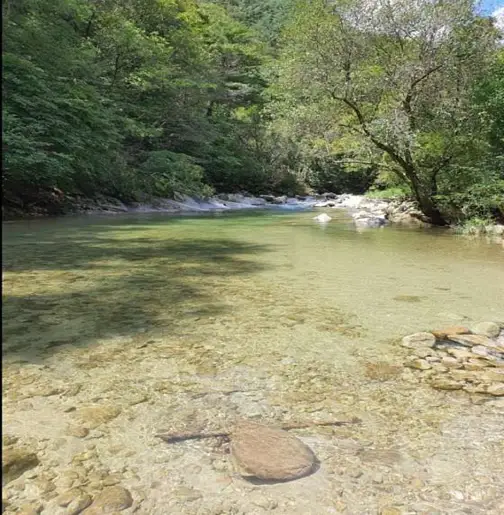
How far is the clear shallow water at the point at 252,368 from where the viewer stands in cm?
191

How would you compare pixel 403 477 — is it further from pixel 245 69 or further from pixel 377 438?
pixel 245 69

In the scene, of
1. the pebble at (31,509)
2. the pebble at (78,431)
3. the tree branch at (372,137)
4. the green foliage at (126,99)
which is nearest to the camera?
the pebble at (31,509)

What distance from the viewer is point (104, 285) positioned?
5191 millimetres

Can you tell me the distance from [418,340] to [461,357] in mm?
356

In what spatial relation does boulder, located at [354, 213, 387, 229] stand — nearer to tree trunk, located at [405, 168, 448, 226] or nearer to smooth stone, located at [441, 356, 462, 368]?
tree trunk, located at [405, 168, 448, 226]

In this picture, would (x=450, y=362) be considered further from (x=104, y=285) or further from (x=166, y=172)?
(x=166, y=172)

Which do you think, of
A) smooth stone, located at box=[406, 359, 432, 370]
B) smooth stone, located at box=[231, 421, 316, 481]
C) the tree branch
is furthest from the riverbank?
smooth stone, located at box=[231, 421, 316, 481]

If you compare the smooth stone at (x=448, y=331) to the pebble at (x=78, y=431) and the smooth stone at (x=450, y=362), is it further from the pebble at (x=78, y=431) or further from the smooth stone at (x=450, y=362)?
the pebble at (x=78, y=431)

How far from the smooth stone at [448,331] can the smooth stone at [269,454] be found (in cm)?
191

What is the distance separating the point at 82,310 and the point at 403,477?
3052 millimetres

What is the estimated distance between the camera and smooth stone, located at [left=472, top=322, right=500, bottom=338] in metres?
3.74

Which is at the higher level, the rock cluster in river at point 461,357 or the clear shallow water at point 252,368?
the rock cluster in river at point 461,357

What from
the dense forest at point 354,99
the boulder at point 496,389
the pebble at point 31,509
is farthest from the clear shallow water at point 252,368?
the dense forest at point 354,99

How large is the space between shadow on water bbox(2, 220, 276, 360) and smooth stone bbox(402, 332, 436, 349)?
160 cm
